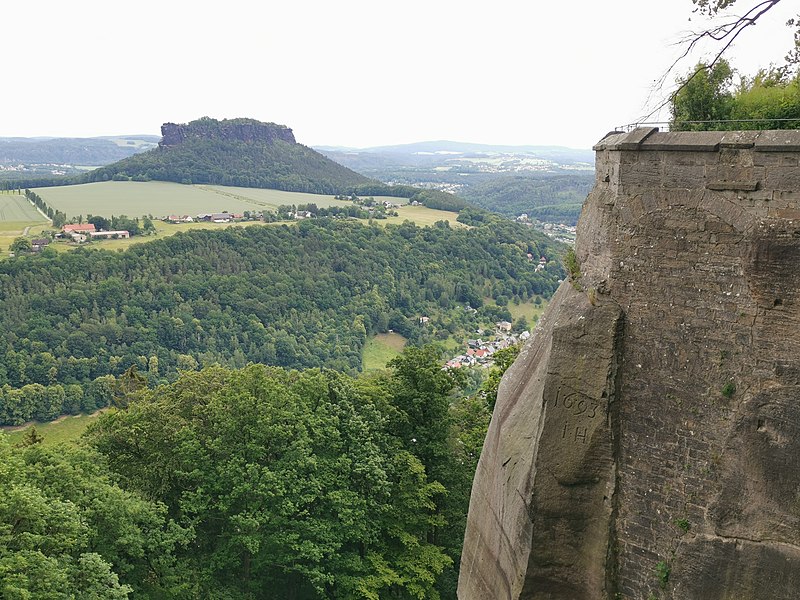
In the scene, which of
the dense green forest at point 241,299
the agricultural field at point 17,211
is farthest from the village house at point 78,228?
the dense green forest at point 241,299

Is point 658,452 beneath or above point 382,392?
above

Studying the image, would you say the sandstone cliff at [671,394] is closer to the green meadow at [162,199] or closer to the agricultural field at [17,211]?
the agricultural field at [17,211]

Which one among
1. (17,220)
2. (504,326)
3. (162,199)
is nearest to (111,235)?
(17,220)

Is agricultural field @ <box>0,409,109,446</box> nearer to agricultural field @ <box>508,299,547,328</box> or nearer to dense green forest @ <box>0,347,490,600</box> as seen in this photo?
dense green forest @ <box>0,347,490,600</box>

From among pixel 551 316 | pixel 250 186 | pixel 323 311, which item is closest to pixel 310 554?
pixel 551 316

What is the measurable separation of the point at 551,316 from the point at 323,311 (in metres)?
86.5

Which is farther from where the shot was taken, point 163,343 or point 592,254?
point 163,343

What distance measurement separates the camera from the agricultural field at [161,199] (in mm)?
136500

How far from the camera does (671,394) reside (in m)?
9.49

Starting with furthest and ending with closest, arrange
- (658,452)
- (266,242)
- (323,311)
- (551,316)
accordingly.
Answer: (266,242) < (323,311) < (551,316) < (658,452)

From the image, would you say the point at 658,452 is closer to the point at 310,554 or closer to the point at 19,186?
the point at 310,554

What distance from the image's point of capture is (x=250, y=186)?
19050cm

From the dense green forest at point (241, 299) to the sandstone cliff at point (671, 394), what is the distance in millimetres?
63769

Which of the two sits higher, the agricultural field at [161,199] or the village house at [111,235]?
the agricultural field at [161,199]
